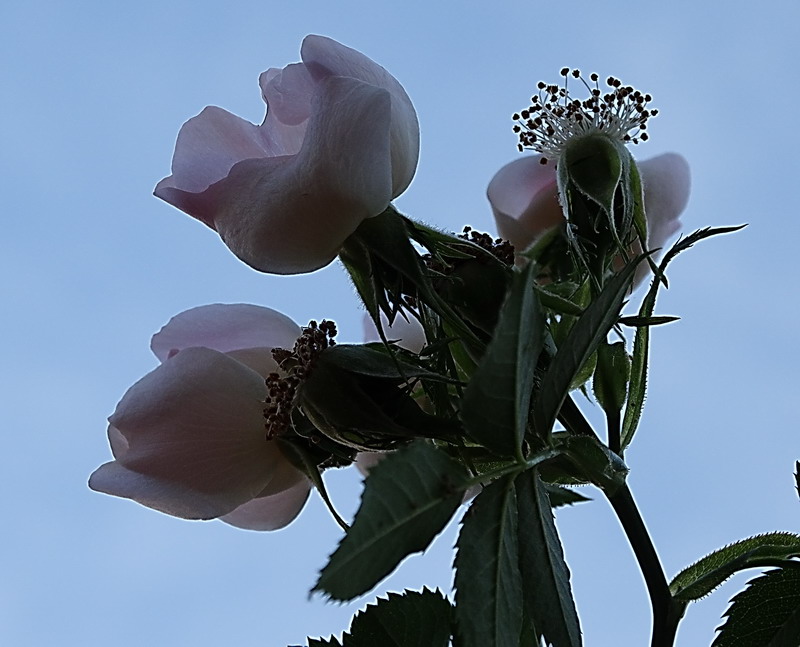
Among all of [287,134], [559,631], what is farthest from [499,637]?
[287,134]

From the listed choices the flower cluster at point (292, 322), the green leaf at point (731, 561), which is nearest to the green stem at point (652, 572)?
the green leaf at point (731, 561)

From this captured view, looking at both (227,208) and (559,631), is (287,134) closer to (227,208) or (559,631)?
(227,208)

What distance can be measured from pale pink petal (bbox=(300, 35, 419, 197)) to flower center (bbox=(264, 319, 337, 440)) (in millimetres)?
99

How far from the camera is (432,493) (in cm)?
40

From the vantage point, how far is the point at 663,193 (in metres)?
0.81

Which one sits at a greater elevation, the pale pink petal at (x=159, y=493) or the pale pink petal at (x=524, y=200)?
the pale pink petal at (x=524, y=200)

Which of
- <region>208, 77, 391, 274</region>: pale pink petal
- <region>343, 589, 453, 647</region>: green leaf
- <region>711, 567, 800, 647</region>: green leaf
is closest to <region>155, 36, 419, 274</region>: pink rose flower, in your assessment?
<region>208, 77, 391, 274</region>: pale pink petal

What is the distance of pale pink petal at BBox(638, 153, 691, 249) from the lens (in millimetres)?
802

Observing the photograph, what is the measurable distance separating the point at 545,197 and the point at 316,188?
31 centimetres

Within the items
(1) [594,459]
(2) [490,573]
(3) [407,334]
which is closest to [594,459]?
(1) [594,459]

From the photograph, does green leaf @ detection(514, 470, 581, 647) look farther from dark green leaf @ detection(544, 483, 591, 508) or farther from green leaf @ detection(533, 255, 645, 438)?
dark green leaf @ detection(544, 483, 591, 508)

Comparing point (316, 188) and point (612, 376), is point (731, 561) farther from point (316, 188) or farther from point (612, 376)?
point (316, 188)

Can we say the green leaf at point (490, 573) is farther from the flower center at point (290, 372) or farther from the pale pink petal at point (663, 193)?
the pale pink petal at point (663, 193)

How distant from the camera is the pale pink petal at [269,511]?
0.72 meters
